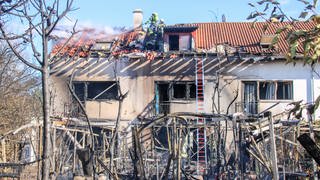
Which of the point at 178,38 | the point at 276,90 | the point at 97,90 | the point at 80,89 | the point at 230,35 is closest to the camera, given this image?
the point at 276,90

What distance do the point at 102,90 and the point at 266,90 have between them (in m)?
10.00

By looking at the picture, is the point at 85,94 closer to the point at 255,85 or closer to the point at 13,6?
the point at 255,85

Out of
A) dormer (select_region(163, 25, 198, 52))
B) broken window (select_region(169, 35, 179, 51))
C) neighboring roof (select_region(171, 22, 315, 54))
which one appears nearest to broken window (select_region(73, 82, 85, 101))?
dormer (select_region(163, 25, 198, 52))

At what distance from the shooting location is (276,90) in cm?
2752

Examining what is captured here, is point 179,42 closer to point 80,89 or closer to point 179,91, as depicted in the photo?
point 179,91

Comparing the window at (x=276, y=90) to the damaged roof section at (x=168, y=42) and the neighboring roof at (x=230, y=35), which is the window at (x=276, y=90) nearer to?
the damaged roof section at (x=168, y=42)

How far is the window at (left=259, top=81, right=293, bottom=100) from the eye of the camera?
27500mm

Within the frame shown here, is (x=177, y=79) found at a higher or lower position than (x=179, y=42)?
lower

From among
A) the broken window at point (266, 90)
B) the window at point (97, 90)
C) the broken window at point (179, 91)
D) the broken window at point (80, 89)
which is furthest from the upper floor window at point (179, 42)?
the broken window at point (80, 89)

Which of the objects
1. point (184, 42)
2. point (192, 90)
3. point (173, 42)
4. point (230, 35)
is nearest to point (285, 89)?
point (230, 35)

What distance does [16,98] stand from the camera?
Result: 2395 centimetres

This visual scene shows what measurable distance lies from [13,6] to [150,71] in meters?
22.4

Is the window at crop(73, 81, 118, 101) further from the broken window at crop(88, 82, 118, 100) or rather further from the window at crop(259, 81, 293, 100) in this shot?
the window at crop(259, 81, 293, 100)

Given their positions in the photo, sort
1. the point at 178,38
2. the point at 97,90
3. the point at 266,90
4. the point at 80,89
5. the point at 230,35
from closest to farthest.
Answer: the point at 266,90, the point at 97,90, the point at 80,89, the point at 178,38, the point at 230,35
